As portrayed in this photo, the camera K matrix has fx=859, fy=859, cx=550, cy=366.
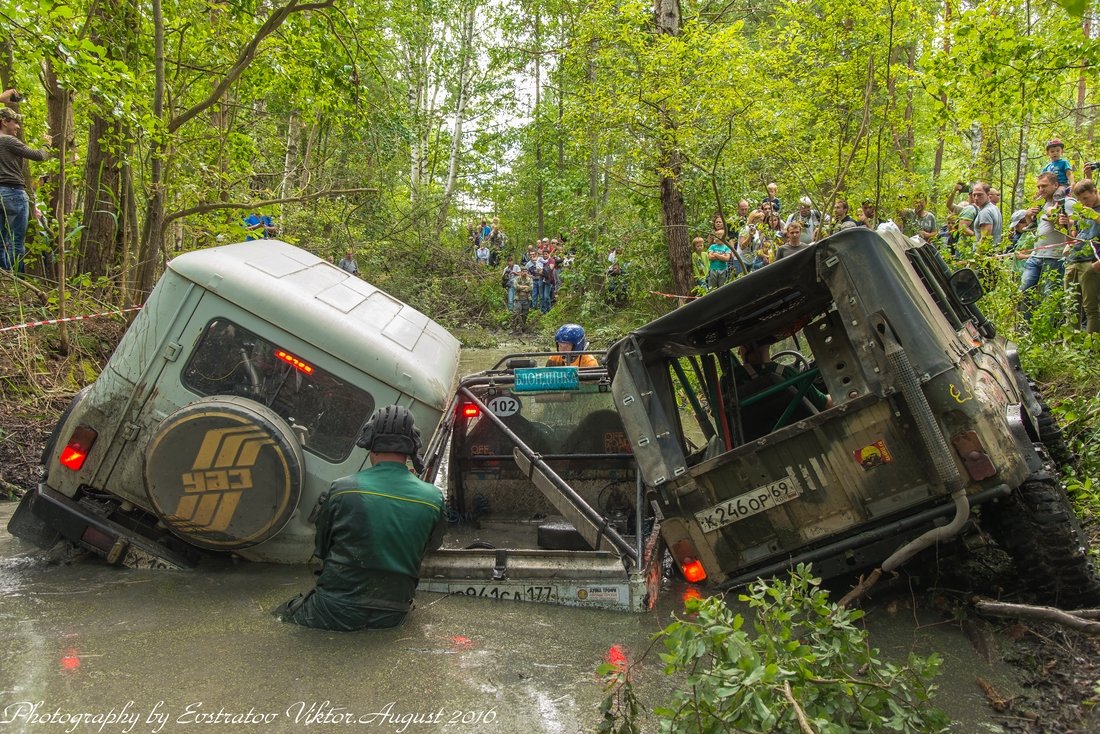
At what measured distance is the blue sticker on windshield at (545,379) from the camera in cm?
600

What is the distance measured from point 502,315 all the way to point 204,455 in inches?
730

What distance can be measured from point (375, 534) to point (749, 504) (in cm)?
196

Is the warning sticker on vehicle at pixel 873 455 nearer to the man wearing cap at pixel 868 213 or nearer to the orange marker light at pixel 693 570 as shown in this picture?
the orange marker light at pixel 693 570

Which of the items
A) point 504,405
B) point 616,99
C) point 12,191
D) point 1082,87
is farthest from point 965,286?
point 1082,87

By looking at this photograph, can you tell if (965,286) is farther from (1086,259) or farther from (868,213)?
(868,213)

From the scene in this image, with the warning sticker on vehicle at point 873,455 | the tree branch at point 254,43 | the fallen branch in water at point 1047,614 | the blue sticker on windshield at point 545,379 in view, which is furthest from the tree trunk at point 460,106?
the fallen branch in water at point 1047,614

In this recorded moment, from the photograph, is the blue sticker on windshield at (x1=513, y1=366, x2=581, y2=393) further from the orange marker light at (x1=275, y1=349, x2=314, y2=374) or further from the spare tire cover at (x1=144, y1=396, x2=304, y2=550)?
the spare tire cover at (x1=144, y1=396, x2=304, y2=550)

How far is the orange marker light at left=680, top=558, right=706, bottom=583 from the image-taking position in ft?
15.5

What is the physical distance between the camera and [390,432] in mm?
4418

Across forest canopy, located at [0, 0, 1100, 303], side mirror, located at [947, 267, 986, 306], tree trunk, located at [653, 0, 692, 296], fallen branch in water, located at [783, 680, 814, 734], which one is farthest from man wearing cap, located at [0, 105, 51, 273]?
fallen branch in water, located at [783, 680, 814, 734]

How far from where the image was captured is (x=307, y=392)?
17.1 feet

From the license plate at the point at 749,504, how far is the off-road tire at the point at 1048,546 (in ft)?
3.42

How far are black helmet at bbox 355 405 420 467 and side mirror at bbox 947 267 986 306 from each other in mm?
3538

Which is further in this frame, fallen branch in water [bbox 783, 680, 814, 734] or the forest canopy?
the forest canopy
